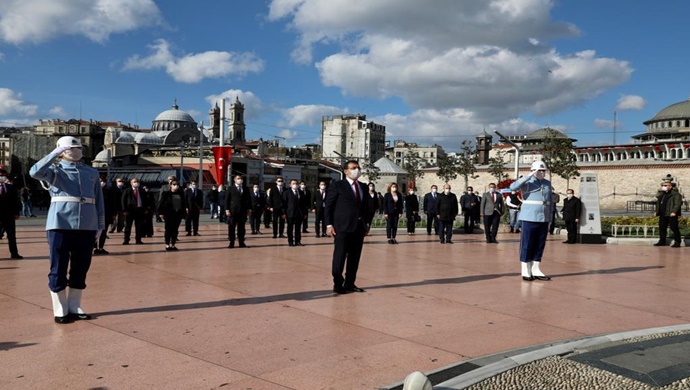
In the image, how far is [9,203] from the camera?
11211 mm

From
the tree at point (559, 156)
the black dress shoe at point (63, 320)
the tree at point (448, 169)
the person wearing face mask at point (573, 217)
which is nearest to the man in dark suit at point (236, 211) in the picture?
the black dress shoe at point (63, 320)

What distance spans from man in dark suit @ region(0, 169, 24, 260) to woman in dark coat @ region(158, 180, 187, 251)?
2.94 meters

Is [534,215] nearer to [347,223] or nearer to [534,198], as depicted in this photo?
[534,198]

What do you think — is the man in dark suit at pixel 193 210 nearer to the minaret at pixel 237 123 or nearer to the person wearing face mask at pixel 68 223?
the person wearing face mask at pixel 68 223

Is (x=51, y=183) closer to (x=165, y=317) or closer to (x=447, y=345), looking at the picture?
(x=165, y=317)

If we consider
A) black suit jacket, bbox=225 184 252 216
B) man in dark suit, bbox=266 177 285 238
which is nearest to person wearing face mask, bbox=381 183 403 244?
man in dark suit, bbox=266 177 285 238

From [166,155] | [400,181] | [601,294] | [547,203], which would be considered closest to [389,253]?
[547,203]

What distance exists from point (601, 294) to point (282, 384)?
565cm

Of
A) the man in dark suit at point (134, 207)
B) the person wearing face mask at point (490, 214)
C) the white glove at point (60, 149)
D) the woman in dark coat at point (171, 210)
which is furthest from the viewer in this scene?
the person wearing face mask at point (490, 214)

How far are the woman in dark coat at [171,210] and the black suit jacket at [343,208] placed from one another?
242 inches

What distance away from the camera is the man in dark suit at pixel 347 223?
313 inches

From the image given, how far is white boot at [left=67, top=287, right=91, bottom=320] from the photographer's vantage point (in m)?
6.09

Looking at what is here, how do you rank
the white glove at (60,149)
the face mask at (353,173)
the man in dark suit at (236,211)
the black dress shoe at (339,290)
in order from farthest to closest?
the man in dark suit at (236,211), the face mask at (353,173), the black dress shoe at (339,290), the white glove at (60,149)

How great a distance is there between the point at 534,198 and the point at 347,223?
3.30 metres
